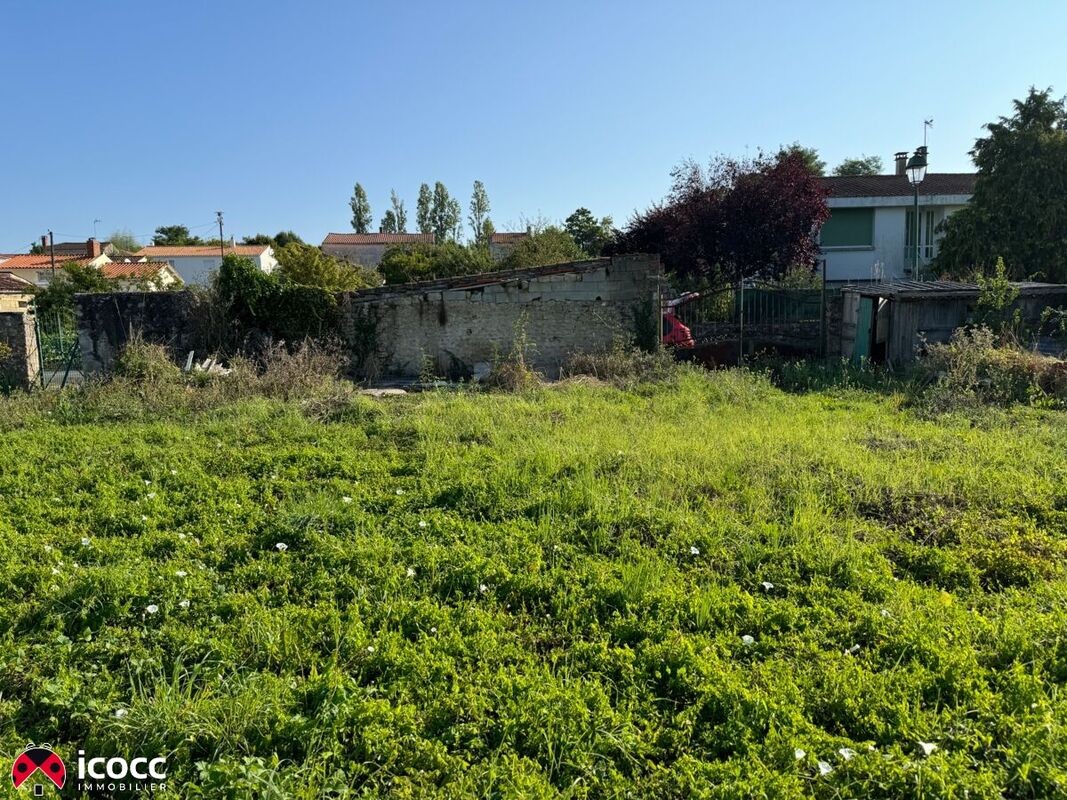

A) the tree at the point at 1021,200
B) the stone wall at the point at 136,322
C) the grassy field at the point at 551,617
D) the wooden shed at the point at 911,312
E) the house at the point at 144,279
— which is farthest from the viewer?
the house at the point at 144,279

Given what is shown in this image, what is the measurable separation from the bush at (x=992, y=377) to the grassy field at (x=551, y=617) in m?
2.12

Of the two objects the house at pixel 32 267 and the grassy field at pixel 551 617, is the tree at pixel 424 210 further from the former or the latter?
the grassy field at pixel 551 617

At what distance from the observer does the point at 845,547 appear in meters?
4.32

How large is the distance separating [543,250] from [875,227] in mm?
12827

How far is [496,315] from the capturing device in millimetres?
13602

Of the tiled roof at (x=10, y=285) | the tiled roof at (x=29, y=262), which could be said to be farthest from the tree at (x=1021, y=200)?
the tiled roof at (x=29, y=262)

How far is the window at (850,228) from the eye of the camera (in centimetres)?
2514

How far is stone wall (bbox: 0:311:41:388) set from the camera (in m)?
11.6

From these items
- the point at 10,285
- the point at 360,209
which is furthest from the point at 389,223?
the point at 10,285

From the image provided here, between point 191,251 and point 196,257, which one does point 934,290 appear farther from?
point 191,251

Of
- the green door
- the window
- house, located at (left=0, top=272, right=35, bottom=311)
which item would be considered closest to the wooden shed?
the green door

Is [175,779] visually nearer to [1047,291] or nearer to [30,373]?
[30,373]

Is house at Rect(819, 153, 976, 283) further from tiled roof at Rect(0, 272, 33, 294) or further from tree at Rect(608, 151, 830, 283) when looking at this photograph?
tiled roof at Rect(0, 272, 33, 294)

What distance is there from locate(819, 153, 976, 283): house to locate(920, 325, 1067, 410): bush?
16.1 metres
